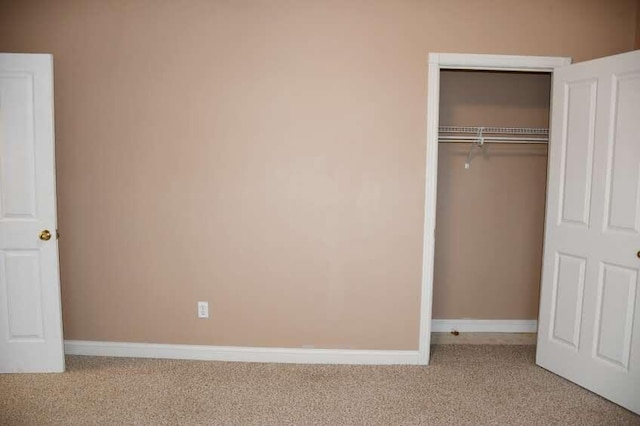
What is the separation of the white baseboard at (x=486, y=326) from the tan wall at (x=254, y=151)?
809mm

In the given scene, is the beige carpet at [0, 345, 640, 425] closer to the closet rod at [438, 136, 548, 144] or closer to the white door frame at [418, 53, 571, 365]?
the white door frame at [418, 53, 571, 365]

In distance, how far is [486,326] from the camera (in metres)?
3.70

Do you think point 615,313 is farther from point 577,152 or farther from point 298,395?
point 298,395

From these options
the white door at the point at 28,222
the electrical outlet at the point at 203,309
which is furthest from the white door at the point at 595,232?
the white door at the point at 28,222

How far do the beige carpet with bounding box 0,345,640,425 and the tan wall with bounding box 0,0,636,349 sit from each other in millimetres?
250

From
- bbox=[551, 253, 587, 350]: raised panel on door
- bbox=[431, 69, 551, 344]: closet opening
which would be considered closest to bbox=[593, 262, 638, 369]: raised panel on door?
bbox=[551, 253, 587, 350]: raised panel on door

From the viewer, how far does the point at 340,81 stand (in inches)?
113

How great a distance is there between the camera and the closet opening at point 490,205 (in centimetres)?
356

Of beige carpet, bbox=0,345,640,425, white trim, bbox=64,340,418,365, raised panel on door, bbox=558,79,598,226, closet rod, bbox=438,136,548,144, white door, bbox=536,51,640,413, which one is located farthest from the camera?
closet rod, bbox=438,136,548,144

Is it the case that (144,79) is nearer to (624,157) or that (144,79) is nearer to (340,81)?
(340,81)

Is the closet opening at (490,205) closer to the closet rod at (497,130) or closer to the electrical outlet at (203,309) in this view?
the closet rod at (497,130)

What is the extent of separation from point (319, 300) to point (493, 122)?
2150 millimetres

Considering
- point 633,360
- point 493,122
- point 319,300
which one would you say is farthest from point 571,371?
point 493,122

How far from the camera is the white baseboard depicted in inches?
146
